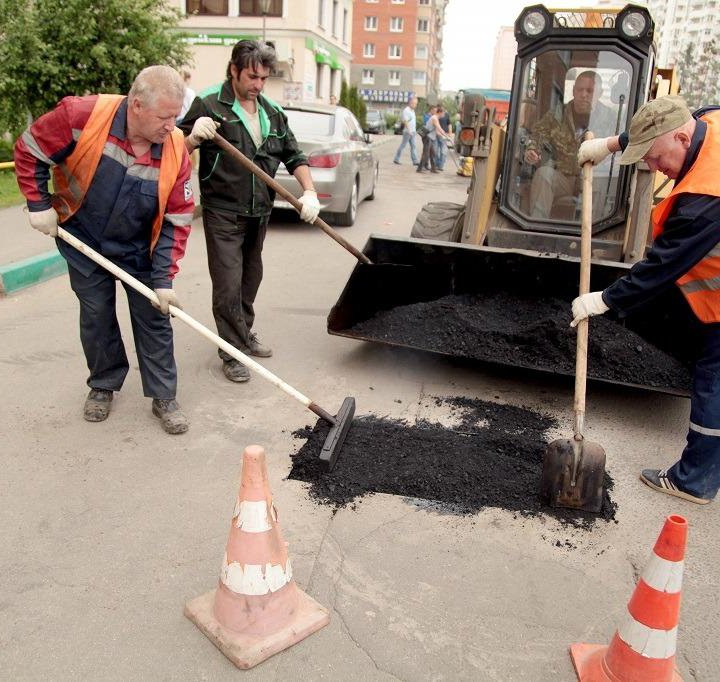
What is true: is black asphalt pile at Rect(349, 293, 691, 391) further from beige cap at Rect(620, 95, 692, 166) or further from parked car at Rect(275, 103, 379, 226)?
parked car at Rect(275, 103, 379, 226)

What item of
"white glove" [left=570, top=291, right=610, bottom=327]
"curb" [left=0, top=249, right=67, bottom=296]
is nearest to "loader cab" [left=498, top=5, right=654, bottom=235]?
"white glove" [left=570, top=291, right=610, bottom=327]

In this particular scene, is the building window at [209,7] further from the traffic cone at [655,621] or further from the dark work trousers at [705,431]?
the traffic cone at [655,621]

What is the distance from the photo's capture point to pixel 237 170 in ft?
14.1

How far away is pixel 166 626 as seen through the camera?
7.97 feet

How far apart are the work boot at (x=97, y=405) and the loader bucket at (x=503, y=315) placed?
147 cm

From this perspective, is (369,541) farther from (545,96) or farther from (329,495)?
(545,96)

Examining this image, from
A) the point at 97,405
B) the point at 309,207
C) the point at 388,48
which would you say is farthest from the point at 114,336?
the point at 388,48

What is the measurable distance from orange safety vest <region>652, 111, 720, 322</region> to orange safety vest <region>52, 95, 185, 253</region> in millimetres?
2435

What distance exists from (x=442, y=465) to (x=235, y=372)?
170cm

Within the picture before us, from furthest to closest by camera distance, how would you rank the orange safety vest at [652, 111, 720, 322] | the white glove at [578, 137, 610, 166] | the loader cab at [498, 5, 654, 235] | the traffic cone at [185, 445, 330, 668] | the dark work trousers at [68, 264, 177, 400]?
the loader cab at [498, 5, 654, 235] → the white glove at [578, 137, 610, 166] → the dark work trousers at [68, 264, 177, 400] → the orange safety vest at [652, 111, 720, 322] → the traffic cone at [185, 445, 330, 668]

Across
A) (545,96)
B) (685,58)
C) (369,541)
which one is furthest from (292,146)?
(685,58)

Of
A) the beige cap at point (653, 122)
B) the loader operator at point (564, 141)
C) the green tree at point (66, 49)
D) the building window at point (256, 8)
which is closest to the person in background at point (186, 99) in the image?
the green tree at point (66, 49)

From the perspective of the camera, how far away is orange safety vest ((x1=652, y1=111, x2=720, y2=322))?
2.98 metres

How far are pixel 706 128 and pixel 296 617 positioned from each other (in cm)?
272
